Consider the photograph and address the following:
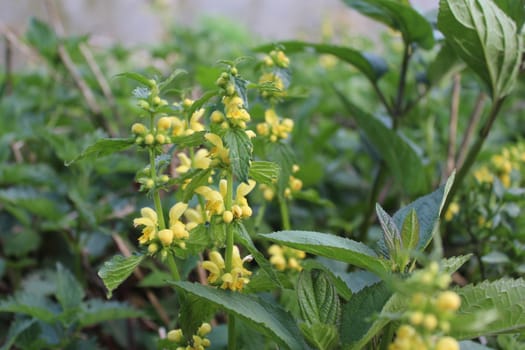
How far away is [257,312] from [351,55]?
0.68 meters

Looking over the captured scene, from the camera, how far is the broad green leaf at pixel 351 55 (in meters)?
1.12

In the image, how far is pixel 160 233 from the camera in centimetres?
64

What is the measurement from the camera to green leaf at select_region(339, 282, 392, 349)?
615 mm

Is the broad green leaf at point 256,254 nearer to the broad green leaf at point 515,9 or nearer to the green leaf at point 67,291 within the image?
the green leaf at point 67,291

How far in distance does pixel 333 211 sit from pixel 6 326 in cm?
78

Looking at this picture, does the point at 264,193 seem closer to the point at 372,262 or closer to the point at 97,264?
the point at 372,262

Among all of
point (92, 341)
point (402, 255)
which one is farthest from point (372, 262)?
point (92, 341)

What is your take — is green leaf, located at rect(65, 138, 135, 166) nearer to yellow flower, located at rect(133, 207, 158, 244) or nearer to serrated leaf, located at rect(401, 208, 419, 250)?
yellow flower, located at rect(133, 207, 158, 244)

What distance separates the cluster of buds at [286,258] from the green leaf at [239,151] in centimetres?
A: 31

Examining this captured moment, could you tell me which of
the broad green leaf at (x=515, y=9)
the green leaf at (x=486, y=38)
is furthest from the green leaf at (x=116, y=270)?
the broad green leaf at (x=515, y=9)

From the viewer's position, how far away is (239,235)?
25.7 inches

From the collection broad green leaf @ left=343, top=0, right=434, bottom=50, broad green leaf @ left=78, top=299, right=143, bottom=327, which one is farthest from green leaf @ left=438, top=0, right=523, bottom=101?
broad green leaf @ left=78, top=299, right=143, bottom=327

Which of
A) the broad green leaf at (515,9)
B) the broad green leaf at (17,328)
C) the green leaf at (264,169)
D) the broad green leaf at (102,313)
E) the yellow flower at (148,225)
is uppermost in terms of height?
the broad green leaf at (515,9)

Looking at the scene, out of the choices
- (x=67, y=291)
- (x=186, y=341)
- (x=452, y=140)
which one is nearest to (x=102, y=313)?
(x=67, y=291)
